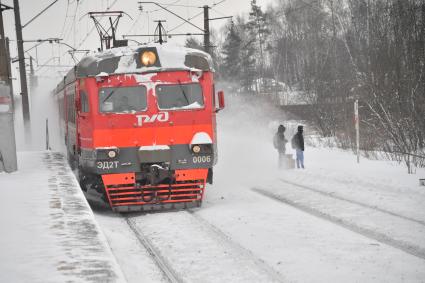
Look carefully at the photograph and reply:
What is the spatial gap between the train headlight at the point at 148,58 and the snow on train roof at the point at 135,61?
0.26ft

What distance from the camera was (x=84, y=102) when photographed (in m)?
12.2

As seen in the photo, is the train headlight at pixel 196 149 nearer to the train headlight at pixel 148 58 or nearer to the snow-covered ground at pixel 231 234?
the snow-covered ground at pixel 231 234

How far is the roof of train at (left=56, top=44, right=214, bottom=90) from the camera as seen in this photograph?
38.9 feet

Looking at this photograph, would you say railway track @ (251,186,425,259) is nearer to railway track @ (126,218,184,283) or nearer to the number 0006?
the number 0006

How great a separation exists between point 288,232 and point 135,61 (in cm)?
475

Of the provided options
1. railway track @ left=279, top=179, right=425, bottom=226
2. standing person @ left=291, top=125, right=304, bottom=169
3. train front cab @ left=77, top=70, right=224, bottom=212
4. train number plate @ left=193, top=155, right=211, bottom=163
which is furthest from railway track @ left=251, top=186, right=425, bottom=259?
standing person @ left=291, top=125, right=304, bottom=169

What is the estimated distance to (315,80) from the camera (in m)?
30.2

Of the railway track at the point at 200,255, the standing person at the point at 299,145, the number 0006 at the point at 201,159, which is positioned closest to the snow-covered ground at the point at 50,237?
the railway track at the point at 200,255

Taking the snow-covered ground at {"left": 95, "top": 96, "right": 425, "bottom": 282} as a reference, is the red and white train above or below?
above

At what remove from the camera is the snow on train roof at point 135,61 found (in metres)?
11.8

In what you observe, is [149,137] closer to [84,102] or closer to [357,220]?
[84,102]

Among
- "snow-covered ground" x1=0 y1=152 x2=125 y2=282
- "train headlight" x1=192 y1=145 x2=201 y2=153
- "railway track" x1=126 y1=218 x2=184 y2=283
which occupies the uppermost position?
"train headlight" x1=192 y1=145 x2=201 y2=153

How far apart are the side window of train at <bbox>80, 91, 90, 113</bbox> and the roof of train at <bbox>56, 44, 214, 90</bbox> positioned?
378 millimetres

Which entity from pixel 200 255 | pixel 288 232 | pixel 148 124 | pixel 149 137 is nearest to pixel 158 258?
pixel 200 255
